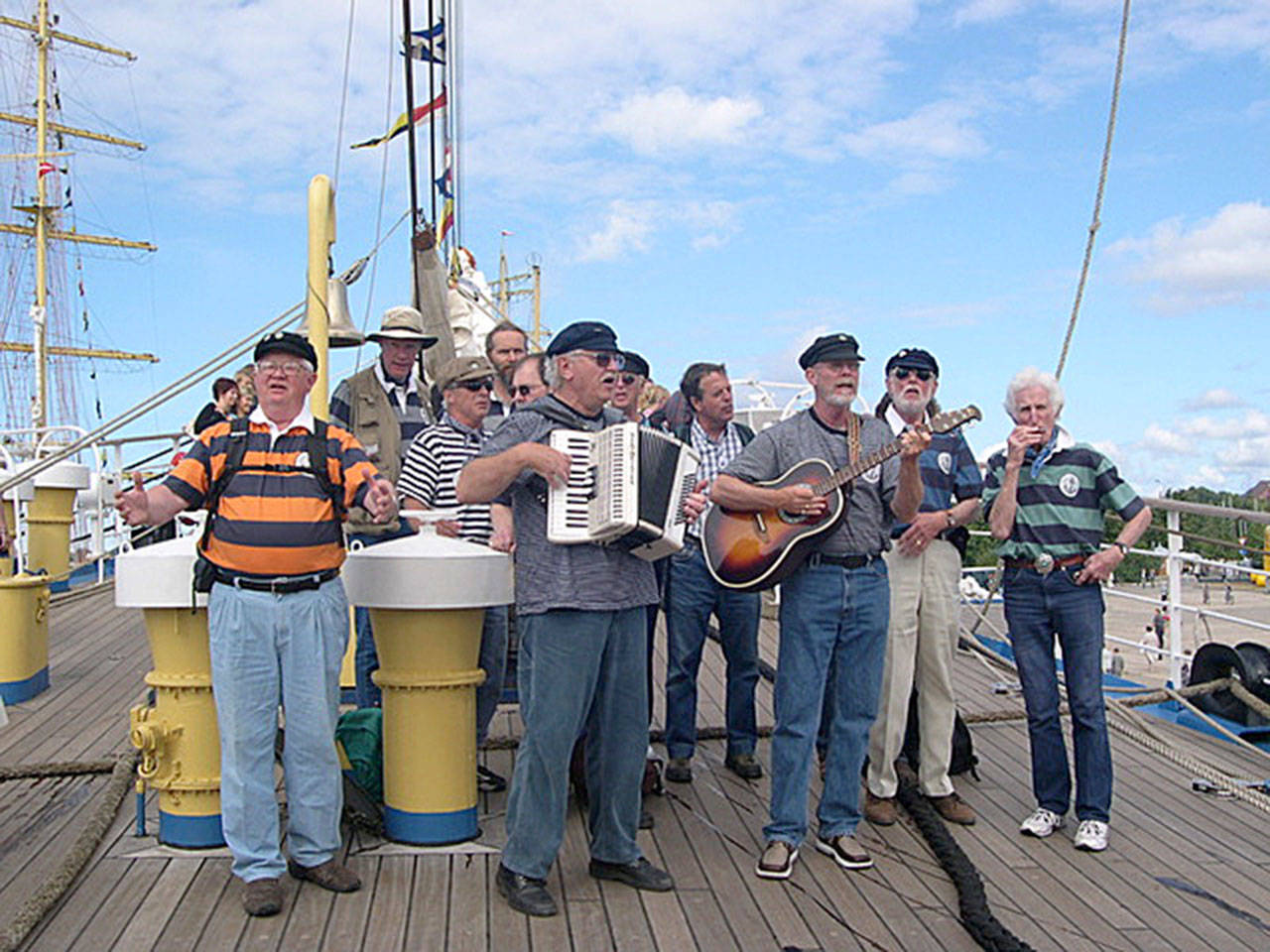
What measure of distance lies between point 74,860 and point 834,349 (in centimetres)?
283

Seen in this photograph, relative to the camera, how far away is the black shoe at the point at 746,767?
482 centimetres

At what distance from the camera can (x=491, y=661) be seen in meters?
4.50

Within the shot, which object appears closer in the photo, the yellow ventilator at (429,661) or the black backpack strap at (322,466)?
the black backpack strap at (322,466)

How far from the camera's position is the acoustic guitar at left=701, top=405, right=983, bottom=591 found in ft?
12.3

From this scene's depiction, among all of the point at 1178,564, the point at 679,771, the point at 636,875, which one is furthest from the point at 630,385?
the point at 1178,564

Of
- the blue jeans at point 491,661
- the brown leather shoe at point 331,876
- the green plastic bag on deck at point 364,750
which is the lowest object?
the brown leather shoe at point 331,876

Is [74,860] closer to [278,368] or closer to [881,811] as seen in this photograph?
[278,368]

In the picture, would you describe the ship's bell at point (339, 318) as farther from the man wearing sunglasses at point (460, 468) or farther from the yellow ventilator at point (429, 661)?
the yellow ventilator at point (429, 661)

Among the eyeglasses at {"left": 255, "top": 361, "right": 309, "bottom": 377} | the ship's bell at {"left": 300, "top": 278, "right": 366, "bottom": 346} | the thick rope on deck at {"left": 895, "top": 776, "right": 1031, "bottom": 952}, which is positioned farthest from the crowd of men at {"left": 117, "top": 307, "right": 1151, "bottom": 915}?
the ship's bell at {"left": 300, "top": 278, "right": 366, "bottom": 346}

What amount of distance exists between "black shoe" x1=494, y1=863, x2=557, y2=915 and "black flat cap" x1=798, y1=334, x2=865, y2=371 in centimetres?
182

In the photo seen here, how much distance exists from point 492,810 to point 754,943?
4.53ft

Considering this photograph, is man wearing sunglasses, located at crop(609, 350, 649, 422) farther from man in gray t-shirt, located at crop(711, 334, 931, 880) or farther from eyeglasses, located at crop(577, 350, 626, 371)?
eyeglasses, located at crop(577, 350, 626, 371)

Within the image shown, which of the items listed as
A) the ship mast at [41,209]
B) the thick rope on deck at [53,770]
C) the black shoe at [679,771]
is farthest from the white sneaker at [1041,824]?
the ship mast at [41,209]

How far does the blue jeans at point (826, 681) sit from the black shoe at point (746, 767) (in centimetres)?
87
